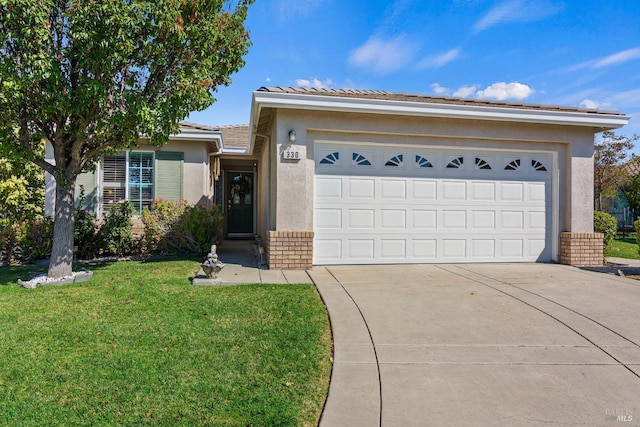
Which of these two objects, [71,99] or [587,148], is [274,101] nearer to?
[71,99]

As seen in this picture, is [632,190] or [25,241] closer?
[25,241]

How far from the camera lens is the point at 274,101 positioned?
22.1ft

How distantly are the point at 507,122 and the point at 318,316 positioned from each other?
6124mm

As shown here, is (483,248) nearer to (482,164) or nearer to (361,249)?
(482,164)

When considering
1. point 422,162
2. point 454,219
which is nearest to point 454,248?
point 454,219

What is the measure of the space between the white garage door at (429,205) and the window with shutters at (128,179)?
5.04 meters

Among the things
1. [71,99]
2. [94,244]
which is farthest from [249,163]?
[71,99]

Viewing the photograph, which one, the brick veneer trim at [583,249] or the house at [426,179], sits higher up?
the house at [426,179]

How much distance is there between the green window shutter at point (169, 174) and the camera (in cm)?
978

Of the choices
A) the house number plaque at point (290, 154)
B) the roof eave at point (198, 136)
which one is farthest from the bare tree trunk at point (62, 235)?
the roof eave at point (198, 136)

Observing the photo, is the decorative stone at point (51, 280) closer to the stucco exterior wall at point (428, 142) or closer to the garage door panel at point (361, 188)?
the stucco exterior wall at point (428, 142)

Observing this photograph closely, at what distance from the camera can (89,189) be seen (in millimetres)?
9469

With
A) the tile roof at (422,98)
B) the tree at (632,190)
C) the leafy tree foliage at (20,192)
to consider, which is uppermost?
the tile roof at (422,98)

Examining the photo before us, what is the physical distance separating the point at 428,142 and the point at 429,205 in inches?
51.8
